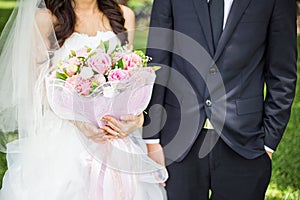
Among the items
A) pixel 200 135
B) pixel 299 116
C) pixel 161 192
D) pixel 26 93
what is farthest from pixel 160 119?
pixel 299 116

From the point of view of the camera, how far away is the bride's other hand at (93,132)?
12.2 ft

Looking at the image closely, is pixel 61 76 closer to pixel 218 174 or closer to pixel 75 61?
pixel 75 61

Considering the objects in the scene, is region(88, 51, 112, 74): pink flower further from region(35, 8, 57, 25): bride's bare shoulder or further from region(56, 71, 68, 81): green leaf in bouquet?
region(35, 8, 57, 25): bride's bare shoulder

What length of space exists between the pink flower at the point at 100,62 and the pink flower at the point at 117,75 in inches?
1.7

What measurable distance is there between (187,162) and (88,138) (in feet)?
1.97

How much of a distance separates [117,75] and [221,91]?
0.61 m

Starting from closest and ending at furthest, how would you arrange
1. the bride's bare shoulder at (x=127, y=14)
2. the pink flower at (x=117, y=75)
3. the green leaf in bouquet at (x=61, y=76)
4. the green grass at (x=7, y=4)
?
the pink flower at (x=117, y=75)
the green leaf in bouquet at (x=61, y=76)
the bride's bare shoulder at (x=127, y=14)
the green grass at (x=7, y=4)

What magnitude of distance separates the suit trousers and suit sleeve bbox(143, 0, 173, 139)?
0.29 meters

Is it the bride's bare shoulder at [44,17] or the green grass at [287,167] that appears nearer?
the bride's bare shoulder at [44,17]

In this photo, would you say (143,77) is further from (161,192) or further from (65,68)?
(161,192)

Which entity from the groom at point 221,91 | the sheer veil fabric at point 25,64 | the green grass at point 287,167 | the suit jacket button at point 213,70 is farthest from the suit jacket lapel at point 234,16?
the green grass at point 287,167

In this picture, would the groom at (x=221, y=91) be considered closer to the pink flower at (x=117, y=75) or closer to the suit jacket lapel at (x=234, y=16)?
the suit jacket lapel at (x=234, y=16)

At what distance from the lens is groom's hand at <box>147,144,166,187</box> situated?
3.88 metres

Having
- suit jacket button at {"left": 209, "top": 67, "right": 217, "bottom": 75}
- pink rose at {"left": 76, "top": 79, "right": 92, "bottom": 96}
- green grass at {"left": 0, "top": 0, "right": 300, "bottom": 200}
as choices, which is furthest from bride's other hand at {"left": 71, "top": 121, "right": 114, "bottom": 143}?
green grass at {"left": 0, "top": 0, "right": 300, "bottom": 200}
